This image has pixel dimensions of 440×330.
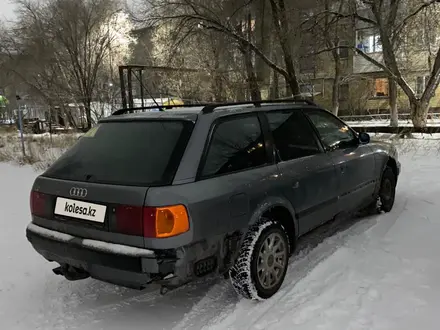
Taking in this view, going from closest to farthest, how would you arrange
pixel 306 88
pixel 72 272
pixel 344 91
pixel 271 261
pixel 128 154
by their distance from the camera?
pixel 128 154 < pixel 72 272 < pixel 271 261 < pixel 306 88 < pixel 344 91

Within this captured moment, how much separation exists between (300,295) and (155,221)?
141 centimetres

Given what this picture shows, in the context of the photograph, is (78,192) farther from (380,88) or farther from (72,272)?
(380,88)

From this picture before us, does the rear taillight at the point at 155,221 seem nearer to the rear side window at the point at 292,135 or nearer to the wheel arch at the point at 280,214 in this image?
the wheel arch at the point at 280,214

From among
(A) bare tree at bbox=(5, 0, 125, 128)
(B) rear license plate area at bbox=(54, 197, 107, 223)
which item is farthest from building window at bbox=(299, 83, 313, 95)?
(B) rear license plate area at bbox=(54, 197, 107, 223)

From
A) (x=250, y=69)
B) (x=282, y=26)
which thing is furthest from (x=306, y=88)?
(x=282, y=26)

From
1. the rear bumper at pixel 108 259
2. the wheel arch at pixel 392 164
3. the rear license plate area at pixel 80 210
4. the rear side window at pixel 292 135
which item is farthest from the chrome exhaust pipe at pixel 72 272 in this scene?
the wheel arch at pixel 392 164

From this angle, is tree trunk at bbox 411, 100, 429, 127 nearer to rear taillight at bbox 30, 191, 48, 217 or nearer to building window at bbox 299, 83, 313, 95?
building window at bbox 299, 83, 313, 95

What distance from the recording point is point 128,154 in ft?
9.55

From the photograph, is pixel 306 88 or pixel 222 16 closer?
pixel 222 16

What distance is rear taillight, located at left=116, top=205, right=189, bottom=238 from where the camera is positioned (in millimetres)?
2506

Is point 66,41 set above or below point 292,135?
above

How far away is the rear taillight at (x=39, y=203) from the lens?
3.07m

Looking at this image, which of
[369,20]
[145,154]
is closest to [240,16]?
[369,20]

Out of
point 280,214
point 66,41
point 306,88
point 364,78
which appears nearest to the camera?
point 280,214
